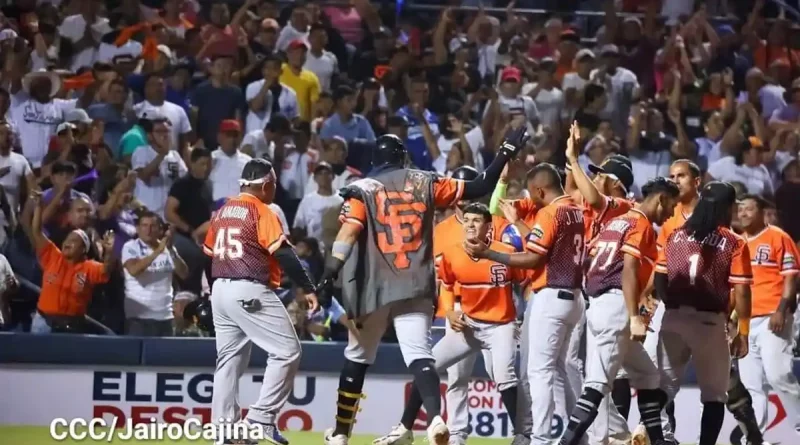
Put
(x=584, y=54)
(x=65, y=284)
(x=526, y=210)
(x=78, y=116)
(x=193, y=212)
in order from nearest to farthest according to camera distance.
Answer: (x=526, y=210) < (x=65, y=284) < (x=193, y=212) < (x=78, y=116) < (x=584, y=54)

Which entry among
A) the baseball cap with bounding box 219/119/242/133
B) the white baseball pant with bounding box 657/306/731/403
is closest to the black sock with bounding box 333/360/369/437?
the white baseball pant with bounding box 657/306/731/403

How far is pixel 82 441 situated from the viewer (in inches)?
412

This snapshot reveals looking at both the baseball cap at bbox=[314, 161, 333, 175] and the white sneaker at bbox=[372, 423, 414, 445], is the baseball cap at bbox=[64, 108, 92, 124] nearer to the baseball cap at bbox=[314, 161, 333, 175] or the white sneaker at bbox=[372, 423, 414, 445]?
the baseball cap at bbox=[314, 161, 333, 175]

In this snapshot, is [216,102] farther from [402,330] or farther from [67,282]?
[402,330]

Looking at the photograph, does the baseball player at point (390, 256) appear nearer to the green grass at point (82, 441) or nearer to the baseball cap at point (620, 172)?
the baseball cap at point (620, 172)

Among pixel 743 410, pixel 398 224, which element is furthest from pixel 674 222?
pixel 398 224

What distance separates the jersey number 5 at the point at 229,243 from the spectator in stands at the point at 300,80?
582 cm

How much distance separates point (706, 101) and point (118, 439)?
8.82 m

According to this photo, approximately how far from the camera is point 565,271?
9.50 m

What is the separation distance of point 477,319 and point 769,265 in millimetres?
2912

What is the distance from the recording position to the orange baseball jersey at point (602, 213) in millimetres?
9953

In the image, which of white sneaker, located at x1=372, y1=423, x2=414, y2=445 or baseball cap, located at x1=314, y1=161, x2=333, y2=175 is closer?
white sneaker, located at x1=372, y1=423, x2=414, y2=445

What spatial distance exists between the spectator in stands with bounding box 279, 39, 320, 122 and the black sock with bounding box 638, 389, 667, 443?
22.4ft

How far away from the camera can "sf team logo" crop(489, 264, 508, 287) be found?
34.0ft
